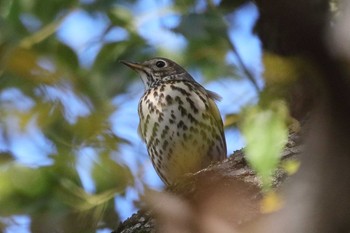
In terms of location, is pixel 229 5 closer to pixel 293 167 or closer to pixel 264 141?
pixel 293 167

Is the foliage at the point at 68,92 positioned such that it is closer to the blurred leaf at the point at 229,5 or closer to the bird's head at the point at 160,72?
the blurred leaf at the point at 229,5

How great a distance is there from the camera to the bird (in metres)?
3.54

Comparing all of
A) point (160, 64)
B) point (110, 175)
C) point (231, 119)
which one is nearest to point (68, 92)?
point (110, 175)

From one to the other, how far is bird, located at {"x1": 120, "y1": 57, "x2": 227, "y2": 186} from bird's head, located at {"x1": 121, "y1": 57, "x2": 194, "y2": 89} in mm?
363

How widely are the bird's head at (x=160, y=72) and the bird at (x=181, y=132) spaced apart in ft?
1.19

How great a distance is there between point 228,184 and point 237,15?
26.8 inches

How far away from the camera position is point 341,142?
0.50 m

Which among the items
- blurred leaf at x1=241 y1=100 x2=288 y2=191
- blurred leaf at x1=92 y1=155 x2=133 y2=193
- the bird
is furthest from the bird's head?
blurred leaf at x1=241 y1=100 x2=288 y2=191

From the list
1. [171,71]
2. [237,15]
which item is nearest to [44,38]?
[237,15]

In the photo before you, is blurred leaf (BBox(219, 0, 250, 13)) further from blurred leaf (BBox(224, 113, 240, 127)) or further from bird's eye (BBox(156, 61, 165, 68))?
bird's eye (BBox(156, 61, 165, 68))

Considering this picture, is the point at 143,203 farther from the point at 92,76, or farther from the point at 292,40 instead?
the point at 292,40

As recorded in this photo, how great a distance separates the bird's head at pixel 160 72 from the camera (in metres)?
4.11

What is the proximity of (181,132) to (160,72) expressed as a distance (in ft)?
2.87

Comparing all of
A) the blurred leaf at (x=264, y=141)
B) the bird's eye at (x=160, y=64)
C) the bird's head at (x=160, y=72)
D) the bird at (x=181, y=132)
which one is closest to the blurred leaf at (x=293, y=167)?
the blurred leaf at (x=264, y=141)
